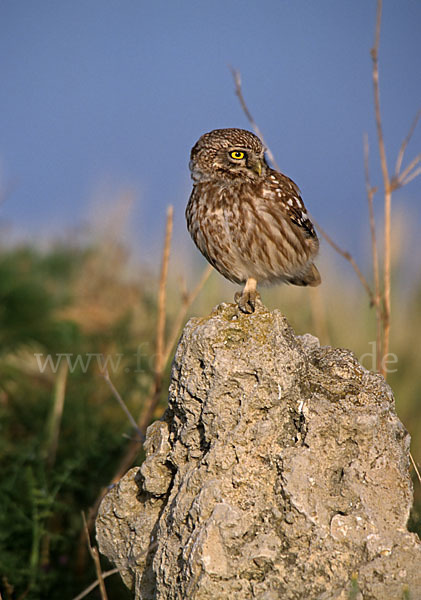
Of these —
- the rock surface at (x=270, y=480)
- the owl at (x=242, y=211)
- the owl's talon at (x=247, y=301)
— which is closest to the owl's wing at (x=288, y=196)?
the owl at (x=242, y=211)

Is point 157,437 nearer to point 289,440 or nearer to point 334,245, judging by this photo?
point 289,440

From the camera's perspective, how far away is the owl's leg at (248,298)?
3.04m

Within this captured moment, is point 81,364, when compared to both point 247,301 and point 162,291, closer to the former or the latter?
point 162,291

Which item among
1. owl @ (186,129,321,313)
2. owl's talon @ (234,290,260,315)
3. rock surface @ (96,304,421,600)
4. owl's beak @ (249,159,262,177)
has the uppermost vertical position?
owl's beak @ (249,159,262,177)

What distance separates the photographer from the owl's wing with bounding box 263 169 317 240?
154 inches

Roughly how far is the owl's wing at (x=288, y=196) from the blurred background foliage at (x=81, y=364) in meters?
0.96

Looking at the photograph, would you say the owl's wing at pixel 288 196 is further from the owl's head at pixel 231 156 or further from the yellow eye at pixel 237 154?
the yellow eye at pixel 237 154

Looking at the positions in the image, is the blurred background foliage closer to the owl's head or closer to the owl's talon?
the owl's head

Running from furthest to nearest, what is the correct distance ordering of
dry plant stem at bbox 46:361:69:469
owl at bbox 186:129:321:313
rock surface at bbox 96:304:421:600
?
1. dry plant stem at bbox 46:361:69:469
2. owl at bbox 186:129:321:313
3. rock surface at bbox 96:304:421:600

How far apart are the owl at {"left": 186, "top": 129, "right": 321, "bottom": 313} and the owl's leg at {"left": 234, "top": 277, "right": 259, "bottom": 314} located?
1.17 ft

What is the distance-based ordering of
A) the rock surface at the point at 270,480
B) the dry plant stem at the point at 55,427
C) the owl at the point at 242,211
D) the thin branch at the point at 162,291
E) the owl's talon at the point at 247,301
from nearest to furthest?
the rock surface at the point at 270,480, the owl's talon at the point at 247,301, the owl at the point at 242,211, the thin branch at the point at 162,291, the dry plant stem at the point at 55,427

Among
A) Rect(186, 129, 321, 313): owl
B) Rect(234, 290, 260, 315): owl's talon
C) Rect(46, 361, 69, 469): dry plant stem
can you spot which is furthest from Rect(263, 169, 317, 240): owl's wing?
Rect(46, 361, 69, 469): dry plant stem

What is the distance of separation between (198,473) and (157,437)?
1.58 ft

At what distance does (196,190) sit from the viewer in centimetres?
401
